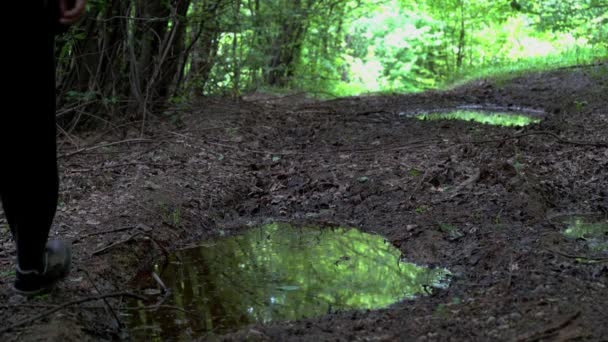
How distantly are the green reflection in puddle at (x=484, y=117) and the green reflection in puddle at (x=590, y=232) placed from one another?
4.07 m

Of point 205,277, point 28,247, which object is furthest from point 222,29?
point 28,247

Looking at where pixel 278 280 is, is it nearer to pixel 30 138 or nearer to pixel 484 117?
pixel 30 138

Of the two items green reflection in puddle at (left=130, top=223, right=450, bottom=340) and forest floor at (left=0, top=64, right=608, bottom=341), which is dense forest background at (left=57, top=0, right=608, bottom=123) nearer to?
forest floor at (left=0, top=64, right=608, bottom=341)

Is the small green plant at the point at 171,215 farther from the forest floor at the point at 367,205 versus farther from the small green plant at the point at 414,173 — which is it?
the small green plant at the point at 414,173

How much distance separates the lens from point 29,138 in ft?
8.41

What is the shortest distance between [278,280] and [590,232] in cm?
204

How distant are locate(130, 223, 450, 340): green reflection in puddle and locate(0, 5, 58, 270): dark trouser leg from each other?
0.82m

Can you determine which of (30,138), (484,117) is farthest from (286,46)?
(30,138)

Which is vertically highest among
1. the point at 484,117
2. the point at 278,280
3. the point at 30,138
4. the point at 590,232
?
the point at 30,138

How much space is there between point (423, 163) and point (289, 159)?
1.49 meters

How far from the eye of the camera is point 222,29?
30.7ft

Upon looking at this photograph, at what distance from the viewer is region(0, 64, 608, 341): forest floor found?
2850 millimetres

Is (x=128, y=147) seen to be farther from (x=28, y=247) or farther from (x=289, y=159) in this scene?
(x=28, y=247)

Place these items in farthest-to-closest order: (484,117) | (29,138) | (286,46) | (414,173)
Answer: (286,46) < (484,117) < (414,173) < (29,138)
